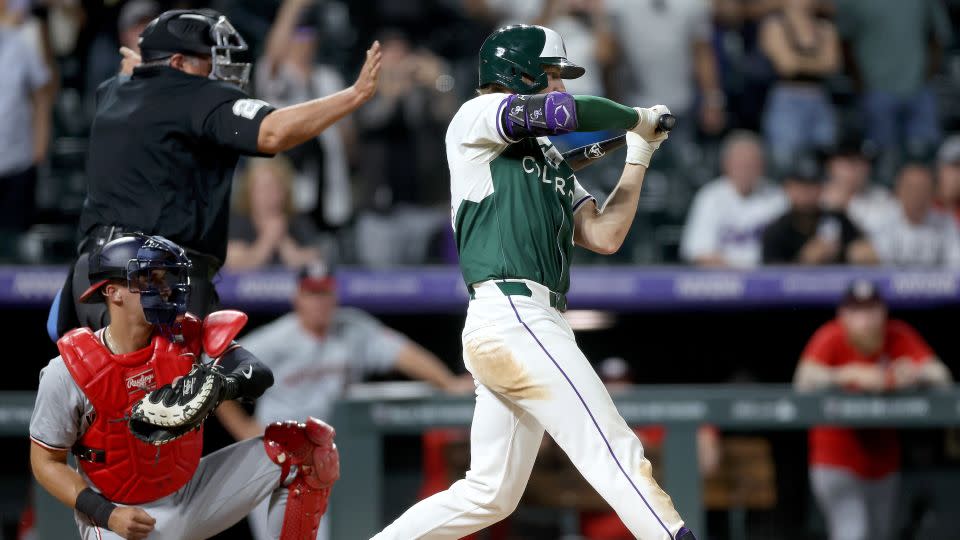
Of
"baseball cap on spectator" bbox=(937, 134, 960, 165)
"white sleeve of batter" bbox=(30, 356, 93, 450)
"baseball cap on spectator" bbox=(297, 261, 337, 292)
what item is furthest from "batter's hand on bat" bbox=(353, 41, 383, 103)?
"baseball cap on spectator" bbox=(937, 134, 960, 165)

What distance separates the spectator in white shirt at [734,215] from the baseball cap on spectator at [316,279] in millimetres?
2289

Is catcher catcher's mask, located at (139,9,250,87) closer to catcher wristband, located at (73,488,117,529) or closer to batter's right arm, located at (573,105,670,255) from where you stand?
batter's right arm, located at (573,105,670,255)

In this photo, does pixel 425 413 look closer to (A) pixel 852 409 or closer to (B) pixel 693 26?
(A) pixel 852 409

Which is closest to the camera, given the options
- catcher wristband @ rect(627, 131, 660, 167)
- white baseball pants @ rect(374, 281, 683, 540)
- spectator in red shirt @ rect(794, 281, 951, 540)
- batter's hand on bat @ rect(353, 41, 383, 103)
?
white baseball pants @ rect(374, 281, 683, 540)

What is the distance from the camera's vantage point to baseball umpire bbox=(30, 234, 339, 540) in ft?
12.9

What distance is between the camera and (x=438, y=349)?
8.55 meters

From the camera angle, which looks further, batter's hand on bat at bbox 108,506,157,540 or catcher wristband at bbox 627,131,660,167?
catcher wristband at bbox 627,131,660,167

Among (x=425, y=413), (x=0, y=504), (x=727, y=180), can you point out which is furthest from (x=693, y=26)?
(x=0, y=504)

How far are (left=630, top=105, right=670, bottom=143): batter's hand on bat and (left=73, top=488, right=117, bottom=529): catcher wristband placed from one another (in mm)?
1800

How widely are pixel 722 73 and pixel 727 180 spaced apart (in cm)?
102

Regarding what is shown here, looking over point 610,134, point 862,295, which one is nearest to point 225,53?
point 862,295

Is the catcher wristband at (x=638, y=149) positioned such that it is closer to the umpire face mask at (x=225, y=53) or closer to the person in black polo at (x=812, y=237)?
the umpire face mask at (x=225, y=53)

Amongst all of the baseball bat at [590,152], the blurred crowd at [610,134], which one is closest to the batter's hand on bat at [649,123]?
the baseball bat at [590,152]

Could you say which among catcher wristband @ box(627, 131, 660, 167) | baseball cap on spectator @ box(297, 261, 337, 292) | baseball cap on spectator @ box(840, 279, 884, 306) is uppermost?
catcher wristband @ box(627, 131, 660, 167)
